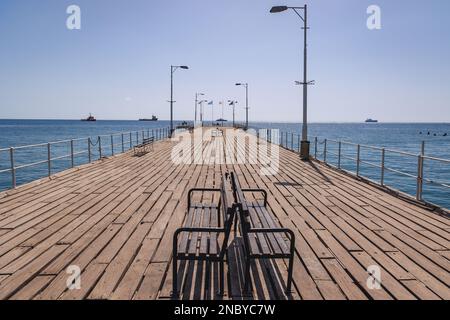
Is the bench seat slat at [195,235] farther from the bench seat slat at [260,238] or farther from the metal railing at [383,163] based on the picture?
the metal railing at [383,163]

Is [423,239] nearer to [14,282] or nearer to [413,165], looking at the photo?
[14,282]

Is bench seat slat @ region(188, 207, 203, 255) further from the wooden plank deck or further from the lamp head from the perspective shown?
the lamp head

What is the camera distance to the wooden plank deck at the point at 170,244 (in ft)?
12.6

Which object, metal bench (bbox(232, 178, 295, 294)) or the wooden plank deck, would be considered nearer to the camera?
metal bench (bbox(232, 178, 295, 294))

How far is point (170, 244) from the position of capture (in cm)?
519

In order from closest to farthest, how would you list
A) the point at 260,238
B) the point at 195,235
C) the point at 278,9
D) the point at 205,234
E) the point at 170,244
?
1. the point at 260,238
2. the point at 195,235
3. the point at 205,234
4. the point at 170,244
5. the point at 278,9

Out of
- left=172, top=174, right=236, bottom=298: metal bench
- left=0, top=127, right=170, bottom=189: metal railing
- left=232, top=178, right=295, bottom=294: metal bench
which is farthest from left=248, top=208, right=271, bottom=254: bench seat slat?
left=0, top=127, right=170, bottom=189: metal railing

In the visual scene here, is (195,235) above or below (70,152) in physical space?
above

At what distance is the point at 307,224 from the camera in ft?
20.3

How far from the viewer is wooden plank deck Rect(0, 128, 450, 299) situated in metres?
3.85

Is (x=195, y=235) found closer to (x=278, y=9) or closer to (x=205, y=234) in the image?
(x=205, y=234)

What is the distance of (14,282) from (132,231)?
2021 mm

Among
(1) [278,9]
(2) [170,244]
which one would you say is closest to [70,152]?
(1) [278,9]
